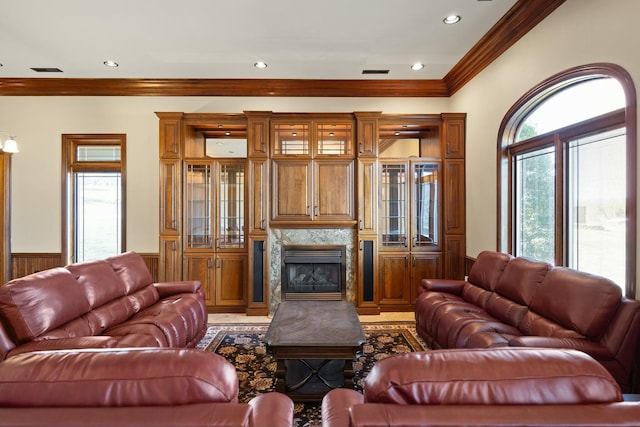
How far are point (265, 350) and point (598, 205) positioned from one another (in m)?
3.25

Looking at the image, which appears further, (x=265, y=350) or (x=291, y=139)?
(x=291, y=139)

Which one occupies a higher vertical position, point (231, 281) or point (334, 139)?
point (334, 139)

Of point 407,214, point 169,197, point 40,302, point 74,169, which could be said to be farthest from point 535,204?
point 74,169

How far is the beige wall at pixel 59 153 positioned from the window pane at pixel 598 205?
3.57 meters

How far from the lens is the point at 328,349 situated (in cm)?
230

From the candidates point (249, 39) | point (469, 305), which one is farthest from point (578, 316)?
point (249, 39)

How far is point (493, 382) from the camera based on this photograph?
85 centimetres

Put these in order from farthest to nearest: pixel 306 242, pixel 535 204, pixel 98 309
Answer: pixel 306 242 → pixel 535 204 → pixel 98 309

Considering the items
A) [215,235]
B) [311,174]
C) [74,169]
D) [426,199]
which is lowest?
[215,235]

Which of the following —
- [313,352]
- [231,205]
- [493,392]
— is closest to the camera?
[493,392]

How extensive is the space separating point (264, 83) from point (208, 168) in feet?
4.90

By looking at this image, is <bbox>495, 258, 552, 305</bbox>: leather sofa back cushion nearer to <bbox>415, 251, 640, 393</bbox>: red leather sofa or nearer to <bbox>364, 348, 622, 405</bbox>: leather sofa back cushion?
<bbox>415, 251, 640, 393</bbox>: red leather sofa

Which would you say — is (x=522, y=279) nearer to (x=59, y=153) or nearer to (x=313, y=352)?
(x=313, y=352)

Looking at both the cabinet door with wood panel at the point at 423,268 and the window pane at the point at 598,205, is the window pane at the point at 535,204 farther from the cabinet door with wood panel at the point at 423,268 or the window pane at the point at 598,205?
the cabinet door with wood panel at the point at 423,268
